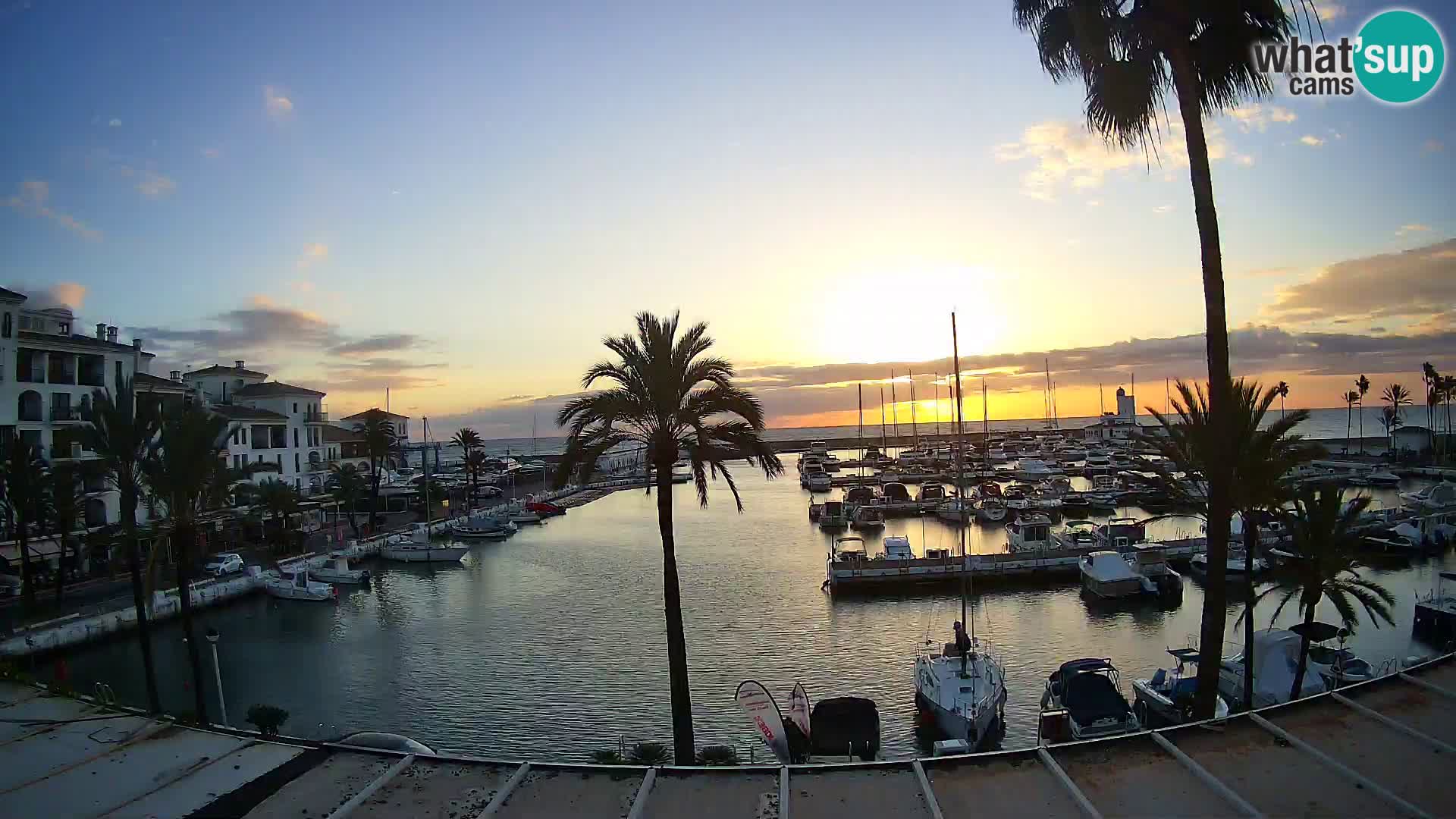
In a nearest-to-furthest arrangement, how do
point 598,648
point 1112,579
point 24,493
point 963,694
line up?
point 963,694, point 598,648, point 24,493, point 1112,579

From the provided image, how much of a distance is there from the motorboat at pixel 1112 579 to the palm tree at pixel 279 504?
1832 inches

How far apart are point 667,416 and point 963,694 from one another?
10551 millimetres

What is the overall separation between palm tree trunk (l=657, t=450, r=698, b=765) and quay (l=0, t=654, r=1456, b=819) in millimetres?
7084

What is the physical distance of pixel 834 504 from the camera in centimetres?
6588

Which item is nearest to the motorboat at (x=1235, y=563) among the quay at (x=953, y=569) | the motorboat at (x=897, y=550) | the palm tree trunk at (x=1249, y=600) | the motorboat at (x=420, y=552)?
the quay at (x=953, y=569)

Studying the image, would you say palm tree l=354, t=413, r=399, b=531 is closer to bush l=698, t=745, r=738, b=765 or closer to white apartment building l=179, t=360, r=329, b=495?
white apartment building l=179, t=360, r=329, b=495

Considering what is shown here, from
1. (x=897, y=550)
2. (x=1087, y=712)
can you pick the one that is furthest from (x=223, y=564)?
(x=1087, y=712)

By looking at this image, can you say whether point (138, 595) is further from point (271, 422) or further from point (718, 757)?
point (271, 422)

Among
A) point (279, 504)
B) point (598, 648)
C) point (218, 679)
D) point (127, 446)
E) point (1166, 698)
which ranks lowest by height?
point (598, 648)

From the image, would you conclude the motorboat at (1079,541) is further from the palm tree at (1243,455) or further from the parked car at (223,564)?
the parked car at (223,564)

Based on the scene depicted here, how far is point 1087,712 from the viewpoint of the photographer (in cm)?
1894

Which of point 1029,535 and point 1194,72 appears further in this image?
point 1029,535

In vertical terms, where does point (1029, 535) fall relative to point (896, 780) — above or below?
below

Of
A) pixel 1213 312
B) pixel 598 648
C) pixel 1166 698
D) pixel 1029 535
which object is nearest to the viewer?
pixel 1213 312
